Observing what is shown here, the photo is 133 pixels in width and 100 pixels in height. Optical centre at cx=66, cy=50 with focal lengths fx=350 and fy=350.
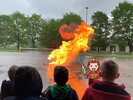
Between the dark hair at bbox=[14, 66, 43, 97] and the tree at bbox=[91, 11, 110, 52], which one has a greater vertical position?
the tree at bbox=[91, 11, 110, 52]

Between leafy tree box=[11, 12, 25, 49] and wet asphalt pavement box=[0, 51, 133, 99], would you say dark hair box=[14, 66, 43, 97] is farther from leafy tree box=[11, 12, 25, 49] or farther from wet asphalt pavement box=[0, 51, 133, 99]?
leafy tree box=[11, 12, 25, 49]

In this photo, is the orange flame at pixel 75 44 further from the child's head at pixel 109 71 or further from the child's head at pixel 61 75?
the child's head at pixel 109 71

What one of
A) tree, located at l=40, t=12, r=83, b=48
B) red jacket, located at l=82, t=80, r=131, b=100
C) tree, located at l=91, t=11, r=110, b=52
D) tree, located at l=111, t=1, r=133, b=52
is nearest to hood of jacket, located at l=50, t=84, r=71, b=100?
red jacket, located at l=82, t=80, r=131, b=100

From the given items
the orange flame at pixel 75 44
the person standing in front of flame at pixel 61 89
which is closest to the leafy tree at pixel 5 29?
the orange flame at pixel 75 44

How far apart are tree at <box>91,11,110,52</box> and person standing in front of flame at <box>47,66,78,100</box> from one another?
76.4m

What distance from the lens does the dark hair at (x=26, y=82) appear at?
333 centimetres

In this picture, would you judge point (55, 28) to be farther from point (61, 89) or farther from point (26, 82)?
point (26, 82)

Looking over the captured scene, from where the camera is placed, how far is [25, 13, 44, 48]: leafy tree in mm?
99938

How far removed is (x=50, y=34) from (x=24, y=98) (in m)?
67.1

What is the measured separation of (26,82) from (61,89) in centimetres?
123

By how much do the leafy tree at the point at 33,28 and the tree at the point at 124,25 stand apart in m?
25.1

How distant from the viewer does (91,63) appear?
9.78 metres

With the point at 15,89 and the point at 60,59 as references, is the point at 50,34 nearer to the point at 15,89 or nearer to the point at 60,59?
the point at 60,59

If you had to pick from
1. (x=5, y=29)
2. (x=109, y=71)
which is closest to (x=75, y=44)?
(x=109, y=71)
